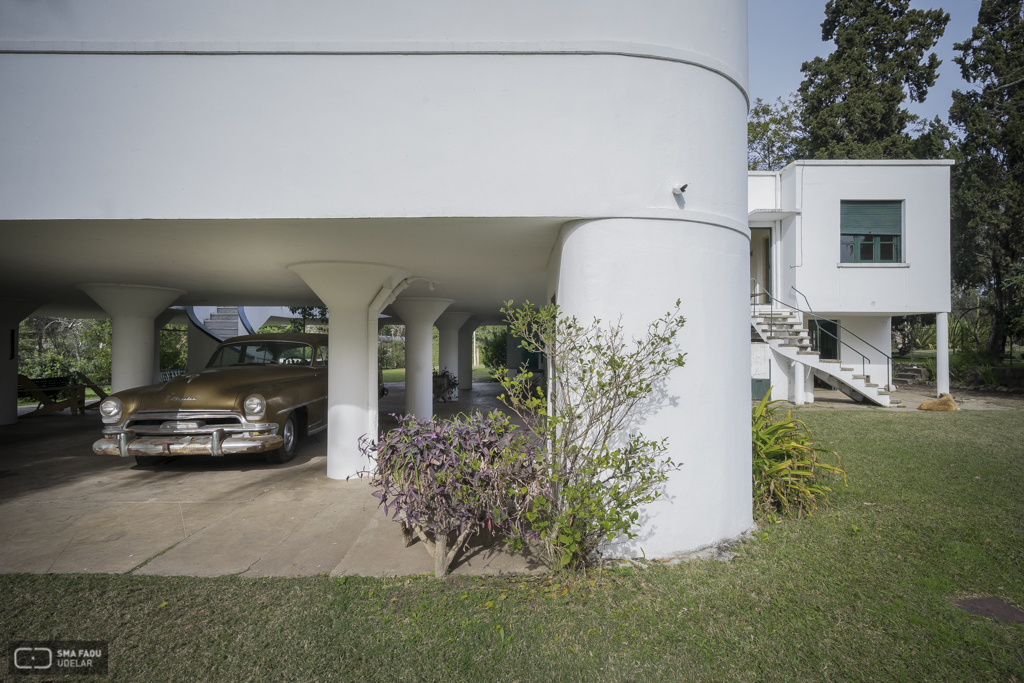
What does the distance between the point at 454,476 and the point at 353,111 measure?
2.94 metres

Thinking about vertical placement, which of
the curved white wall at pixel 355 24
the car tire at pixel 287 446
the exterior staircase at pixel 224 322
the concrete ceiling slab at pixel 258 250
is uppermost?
the curved white wall at pixel 355 24

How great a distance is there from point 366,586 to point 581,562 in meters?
1.52

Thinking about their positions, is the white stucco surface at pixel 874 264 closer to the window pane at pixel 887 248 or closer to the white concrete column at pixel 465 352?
the window pane at pixel 887 248

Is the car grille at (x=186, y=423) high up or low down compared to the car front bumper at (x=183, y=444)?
up

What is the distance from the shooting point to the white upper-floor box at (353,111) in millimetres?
4184

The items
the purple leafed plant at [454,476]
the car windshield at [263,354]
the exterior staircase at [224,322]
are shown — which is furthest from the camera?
the exterior staircase at [224,322]

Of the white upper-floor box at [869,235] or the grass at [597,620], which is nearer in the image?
the grass at [597,620]

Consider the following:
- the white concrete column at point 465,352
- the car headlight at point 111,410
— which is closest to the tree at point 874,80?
the white concrete column at point 465,352

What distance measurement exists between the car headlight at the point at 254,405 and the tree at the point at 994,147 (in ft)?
72.9

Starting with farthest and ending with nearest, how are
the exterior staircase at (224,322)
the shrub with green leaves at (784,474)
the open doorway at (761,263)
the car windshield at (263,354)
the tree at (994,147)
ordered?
the tree at (994,147) → the exterior staircase at (224,322) → the open doorway at (761,263) → the car windshield at (263,354) → the shrub with green leaves at (784,474)

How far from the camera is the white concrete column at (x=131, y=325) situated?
8.51 meters

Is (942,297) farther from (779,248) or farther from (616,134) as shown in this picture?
A: (616,134)

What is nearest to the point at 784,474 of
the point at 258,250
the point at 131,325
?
the point at 258,250

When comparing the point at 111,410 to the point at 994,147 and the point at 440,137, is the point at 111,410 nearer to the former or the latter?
the point at 440,137
